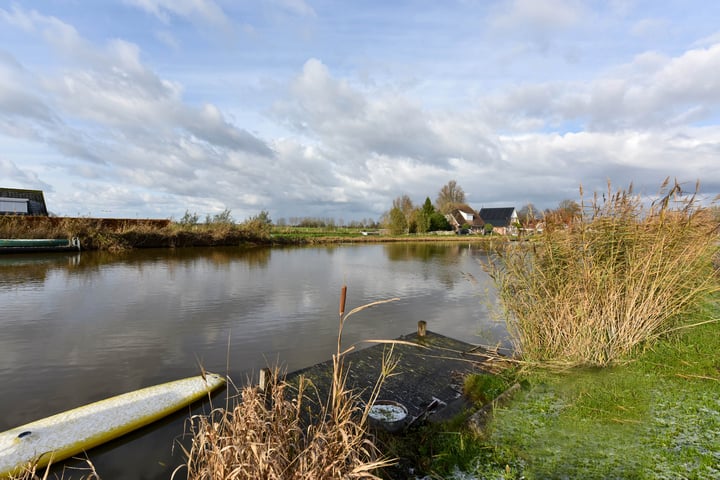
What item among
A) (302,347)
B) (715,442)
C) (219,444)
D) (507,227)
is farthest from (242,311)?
(715,442)

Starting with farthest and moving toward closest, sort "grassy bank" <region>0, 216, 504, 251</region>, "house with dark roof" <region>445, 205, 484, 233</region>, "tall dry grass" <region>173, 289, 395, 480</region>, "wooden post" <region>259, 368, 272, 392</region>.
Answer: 1. "house with dark roof" <region>445, 205, 484, 233</region>
2. "grassy bank" <region>0, 216, 504, 251</region>
3. "wooden post" <region>259, 368, 272, 392</region>
4. "tall dry grass" <region>173, 289, 395, 480</region>

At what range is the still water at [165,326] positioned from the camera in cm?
Result: 463

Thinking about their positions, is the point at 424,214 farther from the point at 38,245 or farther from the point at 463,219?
the point at 38,245

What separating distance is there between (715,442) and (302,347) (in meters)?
5.59

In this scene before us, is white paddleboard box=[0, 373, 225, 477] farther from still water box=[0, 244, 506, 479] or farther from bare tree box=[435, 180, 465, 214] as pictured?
bare tree box=[435, 180, 465, 214]

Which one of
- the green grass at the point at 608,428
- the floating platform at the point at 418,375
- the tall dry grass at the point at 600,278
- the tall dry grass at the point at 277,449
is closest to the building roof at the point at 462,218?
the floating platform at the point at 418,375

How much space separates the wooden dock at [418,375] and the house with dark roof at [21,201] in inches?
1452

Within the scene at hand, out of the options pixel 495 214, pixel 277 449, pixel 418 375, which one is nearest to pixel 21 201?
pixel 418 375

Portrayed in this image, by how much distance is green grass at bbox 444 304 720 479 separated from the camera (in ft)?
9.12

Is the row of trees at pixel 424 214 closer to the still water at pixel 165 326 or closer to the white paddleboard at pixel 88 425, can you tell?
the still water at pixel 165 326

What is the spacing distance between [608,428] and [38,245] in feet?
86.6

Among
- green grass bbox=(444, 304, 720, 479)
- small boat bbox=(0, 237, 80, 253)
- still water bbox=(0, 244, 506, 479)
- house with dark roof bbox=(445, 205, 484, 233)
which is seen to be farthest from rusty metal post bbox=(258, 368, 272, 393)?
house with dark roof bbox=(445, 205, 484, 233)

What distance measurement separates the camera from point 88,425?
3.80 meters

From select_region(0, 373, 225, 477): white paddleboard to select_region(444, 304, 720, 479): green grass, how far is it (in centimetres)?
253
